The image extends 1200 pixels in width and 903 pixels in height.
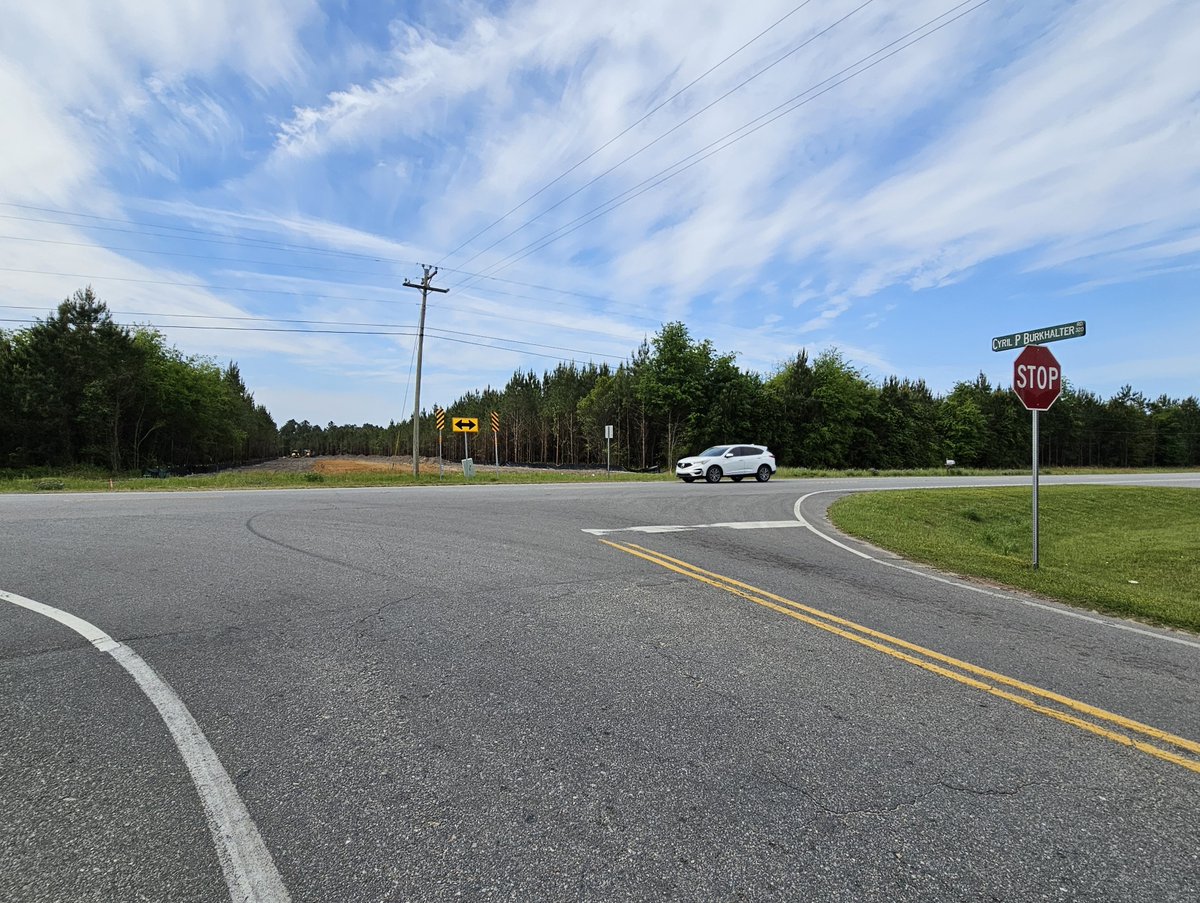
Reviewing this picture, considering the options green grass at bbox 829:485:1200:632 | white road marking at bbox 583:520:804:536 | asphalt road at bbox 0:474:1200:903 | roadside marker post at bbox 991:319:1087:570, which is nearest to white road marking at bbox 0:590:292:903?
asphalt road at bbox 0:474:1200:903

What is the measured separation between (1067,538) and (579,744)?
1688 centimetres

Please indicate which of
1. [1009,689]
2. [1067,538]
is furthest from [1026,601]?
[1067,538]

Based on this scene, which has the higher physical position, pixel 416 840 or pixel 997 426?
pixel 997 426

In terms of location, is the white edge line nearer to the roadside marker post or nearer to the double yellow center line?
the roadside marker post

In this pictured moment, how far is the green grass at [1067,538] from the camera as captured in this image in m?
7.15

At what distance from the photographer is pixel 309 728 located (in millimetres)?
3168

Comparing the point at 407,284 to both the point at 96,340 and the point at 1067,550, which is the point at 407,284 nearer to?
the point at 1067,550

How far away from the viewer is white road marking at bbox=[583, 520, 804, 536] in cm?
1042

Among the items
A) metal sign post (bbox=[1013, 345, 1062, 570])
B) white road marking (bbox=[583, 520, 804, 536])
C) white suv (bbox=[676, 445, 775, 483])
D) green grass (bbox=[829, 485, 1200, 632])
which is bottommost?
green grass (bbox=[829, 485, 1200, 632])

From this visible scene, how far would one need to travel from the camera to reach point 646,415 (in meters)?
55.6

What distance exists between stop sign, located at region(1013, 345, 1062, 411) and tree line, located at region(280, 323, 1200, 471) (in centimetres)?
3716

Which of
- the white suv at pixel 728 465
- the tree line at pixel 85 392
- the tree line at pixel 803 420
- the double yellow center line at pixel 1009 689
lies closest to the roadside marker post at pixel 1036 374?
the double yellow center line at pixel 1009 689

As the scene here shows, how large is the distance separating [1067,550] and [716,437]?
4097 centimetres

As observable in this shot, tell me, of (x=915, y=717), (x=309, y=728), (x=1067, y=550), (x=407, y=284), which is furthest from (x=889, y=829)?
(x=407, y=284)
